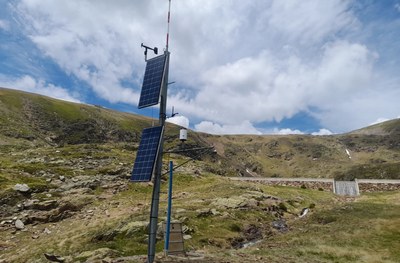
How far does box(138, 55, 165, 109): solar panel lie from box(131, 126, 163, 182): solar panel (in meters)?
1.84

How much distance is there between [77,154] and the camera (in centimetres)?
8781

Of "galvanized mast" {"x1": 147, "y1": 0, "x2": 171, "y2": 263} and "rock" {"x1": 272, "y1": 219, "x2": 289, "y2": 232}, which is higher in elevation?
"galvanized mast" {"x1": 147, "y1": 0, "x2": 171, "y2": 263}

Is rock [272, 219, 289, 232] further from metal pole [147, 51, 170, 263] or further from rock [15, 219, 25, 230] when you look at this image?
rock [15, 219, 25, 230]

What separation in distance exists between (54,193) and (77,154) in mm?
35240

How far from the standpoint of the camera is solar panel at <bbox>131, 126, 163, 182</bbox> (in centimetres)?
2027

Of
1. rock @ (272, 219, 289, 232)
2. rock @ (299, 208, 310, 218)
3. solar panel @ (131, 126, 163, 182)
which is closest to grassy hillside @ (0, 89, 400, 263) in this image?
rock @ (272, 219, 289, 232)

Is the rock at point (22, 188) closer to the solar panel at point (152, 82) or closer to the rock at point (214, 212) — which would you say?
the rock at point (214, 212)

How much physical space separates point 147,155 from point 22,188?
127 ft

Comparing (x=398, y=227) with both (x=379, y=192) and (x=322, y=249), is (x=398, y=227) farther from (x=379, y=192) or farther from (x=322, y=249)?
(x=379, y=192)

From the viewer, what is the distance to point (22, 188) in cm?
5106

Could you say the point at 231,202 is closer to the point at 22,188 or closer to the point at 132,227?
the point at 132,227

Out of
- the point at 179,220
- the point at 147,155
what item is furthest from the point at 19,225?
the point at 147,155

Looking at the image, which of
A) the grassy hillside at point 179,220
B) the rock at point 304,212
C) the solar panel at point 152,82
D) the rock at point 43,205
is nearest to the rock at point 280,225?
the grassy hillside at point 179,220

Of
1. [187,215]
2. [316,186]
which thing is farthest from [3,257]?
[316,186]
